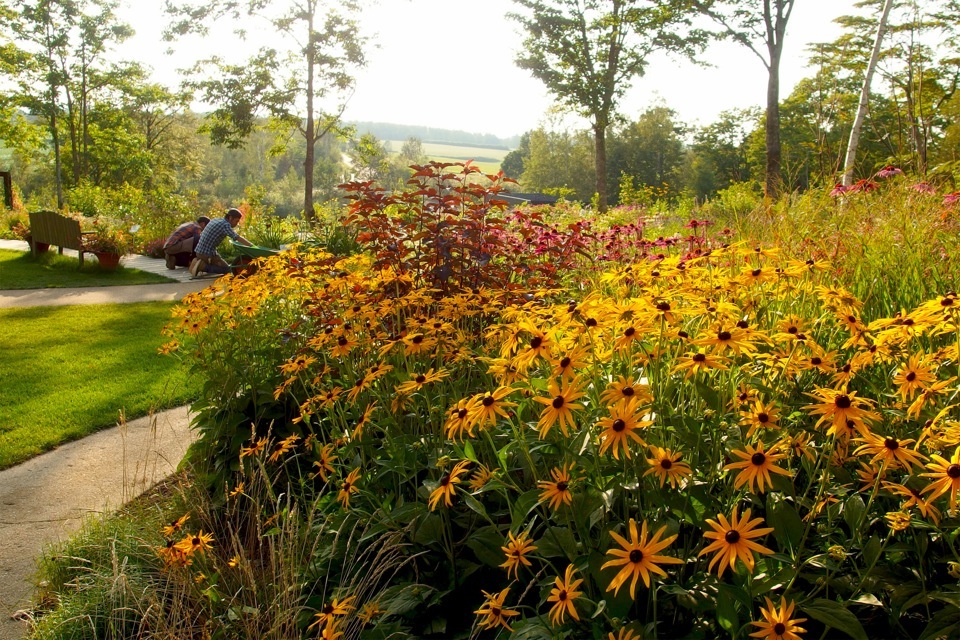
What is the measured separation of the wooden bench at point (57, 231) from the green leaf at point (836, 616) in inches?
464

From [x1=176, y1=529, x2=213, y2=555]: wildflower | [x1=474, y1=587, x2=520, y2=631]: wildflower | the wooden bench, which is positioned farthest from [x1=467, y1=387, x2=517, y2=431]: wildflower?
the wooden bench

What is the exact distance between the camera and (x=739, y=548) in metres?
1.14

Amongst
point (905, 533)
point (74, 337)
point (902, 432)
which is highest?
point (902, 432)

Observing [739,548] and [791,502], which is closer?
[739,548]

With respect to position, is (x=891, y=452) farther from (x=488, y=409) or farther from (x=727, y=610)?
(x=488, y=409)

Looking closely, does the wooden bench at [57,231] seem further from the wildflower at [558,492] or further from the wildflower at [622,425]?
the wildflower at [622,425]

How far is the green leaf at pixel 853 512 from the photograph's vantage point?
1.33 meters

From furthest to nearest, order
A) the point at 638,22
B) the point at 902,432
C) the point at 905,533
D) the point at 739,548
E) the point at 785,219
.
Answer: the point at 638,22 < the point at 785,219 < the point at 902,432 < the point at 905,533 < the point at 739,548

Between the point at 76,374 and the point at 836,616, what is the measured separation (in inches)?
220

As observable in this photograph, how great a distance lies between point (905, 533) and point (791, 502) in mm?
234

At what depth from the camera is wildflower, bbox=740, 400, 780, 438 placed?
4.58 feet

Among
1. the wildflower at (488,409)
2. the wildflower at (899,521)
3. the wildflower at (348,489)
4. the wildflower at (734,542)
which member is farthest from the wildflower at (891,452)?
the wildflower at (348,489)

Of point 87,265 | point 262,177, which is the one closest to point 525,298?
point 87,265

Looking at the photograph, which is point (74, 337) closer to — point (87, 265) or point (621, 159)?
point (87, 265)
